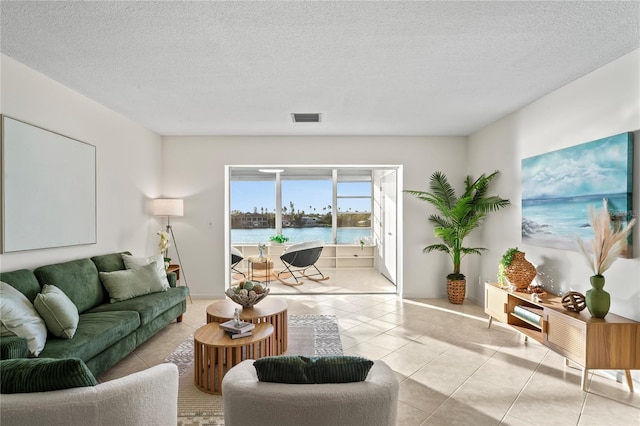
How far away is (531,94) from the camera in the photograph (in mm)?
3459

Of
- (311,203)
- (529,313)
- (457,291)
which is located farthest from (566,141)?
(311,203)

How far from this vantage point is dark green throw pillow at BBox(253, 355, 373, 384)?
1351mm

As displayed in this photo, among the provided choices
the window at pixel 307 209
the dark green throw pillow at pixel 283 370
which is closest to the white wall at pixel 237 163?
the window at pixel 307 209

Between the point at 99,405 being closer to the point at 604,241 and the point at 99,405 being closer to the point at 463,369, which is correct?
the point at 463,369

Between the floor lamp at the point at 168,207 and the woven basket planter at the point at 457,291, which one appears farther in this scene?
the woven basket planter at the point at 457,291

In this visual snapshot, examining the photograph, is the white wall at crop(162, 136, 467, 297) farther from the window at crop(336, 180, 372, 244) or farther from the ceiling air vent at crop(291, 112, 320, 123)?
the window at crop(336, 180, 372, 244)

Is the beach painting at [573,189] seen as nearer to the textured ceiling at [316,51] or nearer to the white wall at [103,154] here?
the textured ceiling at [316,51]

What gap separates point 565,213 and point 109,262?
15.7 feet

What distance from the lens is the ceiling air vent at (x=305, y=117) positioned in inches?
162

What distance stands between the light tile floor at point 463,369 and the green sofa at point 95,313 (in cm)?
24

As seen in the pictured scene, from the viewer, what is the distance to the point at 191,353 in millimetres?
3184

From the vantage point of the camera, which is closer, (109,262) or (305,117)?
(109,262)

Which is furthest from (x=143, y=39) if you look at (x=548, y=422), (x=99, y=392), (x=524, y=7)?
(x=548, y=422)

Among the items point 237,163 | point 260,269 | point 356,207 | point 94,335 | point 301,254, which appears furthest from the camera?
point 356,207
